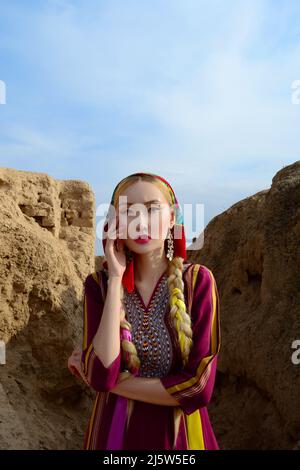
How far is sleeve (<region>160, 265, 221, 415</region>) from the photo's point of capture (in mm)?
2773

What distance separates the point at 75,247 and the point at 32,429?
89.1 inches

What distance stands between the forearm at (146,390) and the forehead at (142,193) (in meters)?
0.90

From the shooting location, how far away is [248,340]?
16.6 feet

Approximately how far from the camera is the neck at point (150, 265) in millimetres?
3109

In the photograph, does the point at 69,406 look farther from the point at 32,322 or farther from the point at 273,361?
the point at 273,361

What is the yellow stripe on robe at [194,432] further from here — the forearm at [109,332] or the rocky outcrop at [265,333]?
the rocky outcrop at [265,333]

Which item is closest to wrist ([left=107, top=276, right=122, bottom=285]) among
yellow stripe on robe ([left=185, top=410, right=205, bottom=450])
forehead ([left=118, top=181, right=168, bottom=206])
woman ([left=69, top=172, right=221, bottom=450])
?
woman ([left=69, top=172, right=221, bottom=450])

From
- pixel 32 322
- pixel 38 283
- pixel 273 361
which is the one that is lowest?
pixel 273 361

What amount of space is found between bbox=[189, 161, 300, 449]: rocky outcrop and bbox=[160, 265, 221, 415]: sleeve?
1.76 metres

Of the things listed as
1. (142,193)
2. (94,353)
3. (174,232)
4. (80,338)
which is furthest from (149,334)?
(80,338)

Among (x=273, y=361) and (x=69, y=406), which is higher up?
(x=273, y=361)

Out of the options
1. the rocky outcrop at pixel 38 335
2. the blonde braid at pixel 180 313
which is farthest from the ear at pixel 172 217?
the rocky outcrop at pixel 38 335

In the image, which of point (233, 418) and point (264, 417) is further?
point (233, 418)
